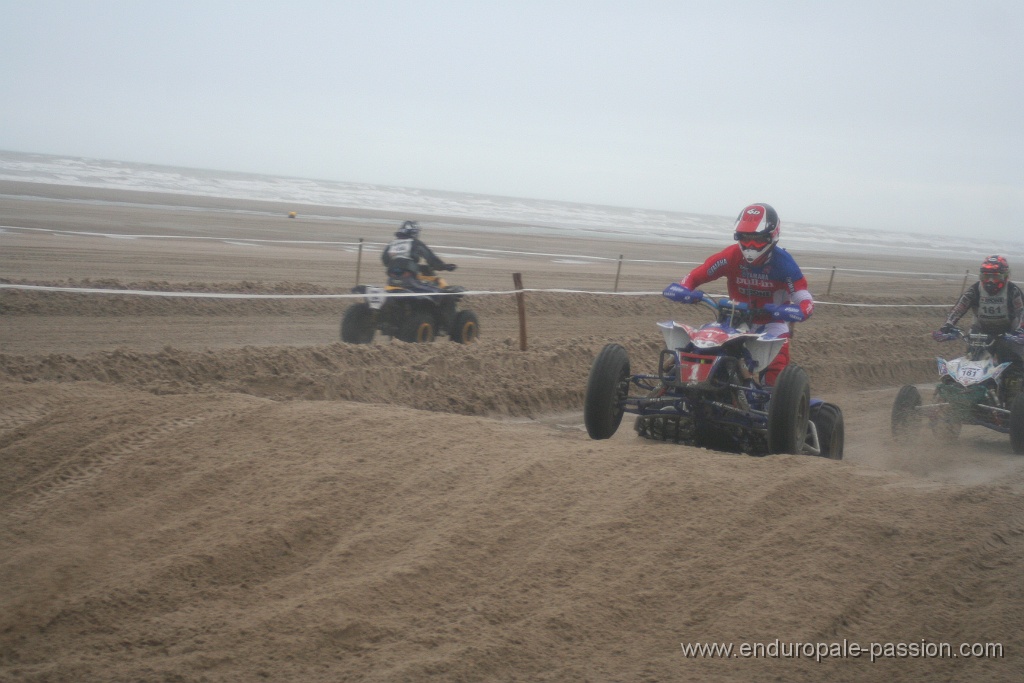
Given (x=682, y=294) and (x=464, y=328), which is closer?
(x=682, y=294)

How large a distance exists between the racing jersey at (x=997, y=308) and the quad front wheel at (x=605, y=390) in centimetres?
507

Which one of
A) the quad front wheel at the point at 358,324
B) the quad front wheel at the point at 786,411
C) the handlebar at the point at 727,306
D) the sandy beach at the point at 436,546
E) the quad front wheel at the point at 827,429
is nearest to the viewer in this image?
the sandy beach at the point at 436,546

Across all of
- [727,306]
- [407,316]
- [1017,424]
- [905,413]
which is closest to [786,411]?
[727,306]

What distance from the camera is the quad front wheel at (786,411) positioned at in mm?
6488

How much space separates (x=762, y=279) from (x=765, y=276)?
40mm

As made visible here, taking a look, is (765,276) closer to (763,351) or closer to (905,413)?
(763,351)

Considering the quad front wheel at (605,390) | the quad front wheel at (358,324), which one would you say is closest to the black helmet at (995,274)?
the quad front wheel at (605,390)

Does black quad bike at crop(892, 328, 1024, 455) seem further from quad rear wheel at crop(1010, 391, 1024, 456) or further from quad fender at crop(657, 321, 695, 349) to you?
→ quad fender at crop(657, 321, 695, 349)

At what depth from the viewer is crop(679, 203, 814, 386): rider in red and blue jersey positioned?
7457 mm

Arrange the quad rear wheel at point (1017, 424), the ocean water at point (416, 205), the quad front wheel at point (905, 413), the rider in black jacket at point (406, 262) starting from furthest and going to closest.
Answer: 1. the ocean water at point (416, 205)
2. the rider in black jacket at point (406, 262)
3. the quad front wheel at point (905, 413)
4. the quad rear wheel at point (1017, 424)

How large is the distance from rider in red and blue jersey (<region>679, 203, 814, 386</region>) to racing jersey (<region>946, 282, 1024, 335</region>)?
339 cm

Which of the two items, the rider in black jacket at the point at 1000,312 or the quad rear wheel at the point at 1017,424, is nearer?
the quad rear wheel at the point at 1017,424

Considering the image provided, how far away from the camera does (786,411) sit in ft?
21.3

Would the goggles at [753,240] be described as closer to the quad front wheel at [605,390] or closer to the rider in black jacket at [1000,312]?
the quad front wheel at [605,390]
